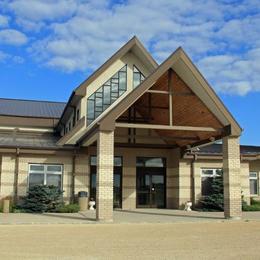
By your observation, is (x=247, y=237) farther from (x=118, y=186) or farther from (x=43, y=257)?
(x=118, y=186)

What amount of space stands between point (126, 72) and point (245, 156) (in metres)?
9.05

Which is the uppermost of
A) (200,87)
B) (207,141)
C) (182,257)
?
(200,87)

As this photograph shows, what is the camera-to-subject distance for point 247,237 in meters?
12.7

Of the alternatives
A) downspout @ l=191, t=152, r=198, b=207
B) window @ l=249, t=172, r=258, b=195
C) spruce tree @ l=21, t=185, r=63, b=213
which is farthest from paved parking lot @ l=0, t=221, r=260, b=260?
window @ l=249, t=172, r=258, b=195

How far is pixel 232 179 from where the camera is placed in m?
19.4

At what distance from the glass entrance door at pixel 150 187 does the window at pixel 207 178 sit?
2341 mm

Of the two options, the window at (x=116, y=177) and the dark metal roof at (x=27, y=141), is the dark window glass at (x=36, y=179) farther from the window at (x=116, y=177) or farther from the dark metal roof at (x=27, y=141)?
the window at (x=116, y=177)

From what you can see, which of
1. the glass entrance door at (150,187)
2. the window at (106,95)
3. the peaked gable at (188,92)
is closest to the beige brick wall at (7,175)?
the window at (106,95)

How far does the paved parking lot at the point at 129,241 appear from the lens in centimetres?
957

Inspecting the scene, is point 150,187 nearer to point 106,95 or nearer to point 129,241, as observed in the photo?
point 106,95

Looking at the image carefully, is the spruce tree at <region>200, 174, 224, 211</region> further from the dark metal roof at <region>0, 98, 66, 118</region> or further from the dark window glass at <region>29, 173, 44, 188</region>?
the dark metal roof at <region>0, 98, 66, 118</region>

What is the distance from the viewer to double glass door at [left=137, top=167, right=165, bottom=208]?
2644 centimetres

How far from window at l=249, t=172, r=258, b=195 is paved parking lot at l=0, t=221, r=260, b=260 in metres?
14.1

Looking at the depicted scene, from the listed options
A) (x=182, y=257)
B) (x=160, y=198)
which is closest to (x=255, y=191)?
(x=160, y=198)
